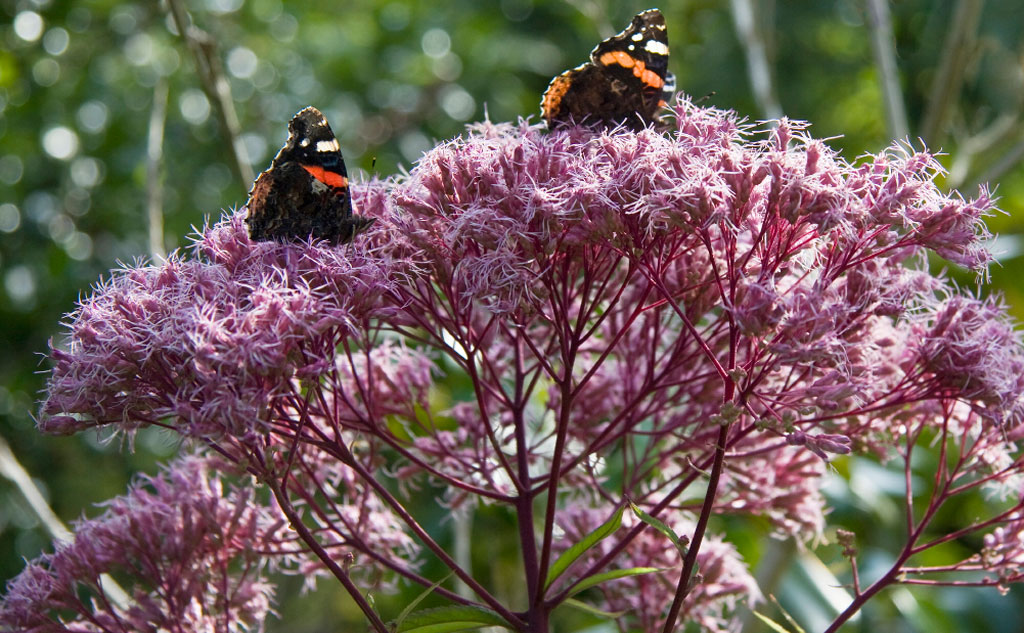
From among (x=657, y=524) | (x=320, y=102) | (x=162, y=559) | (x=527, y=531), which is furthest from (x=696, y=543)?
(x=320, y=102)

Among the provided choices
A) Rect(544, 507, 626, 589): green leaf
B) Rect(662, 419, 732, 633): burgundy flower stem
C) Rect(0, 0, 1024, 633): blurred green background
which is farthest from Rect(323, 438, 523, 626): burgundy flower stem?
Rect(0, 0, 1024, 633): blurred green background

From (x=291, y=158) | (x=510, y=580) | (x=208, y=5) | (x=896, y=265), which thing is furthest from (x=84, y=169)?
(x=896, y=265)

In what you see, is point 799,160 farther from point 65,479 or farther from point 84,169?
point 65,479

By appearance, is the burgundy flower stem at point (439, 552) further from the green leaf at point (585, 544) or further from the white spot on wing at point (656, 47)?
the white spot on wing at point (656, 47)

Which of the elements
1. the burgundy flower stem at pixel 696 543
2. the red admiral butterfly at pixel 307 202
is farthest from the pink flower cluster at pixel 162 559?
the burgundy flower stem at pixel 696 543

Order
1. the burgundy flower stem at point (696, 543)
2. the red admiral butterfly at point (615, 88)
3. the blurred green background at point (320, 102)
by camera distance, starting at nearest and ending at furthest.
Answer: the burgundy flower stem at point (696, 543), the red admiral butterfly at point (615, 88), the blurred green background at point (320, 102)

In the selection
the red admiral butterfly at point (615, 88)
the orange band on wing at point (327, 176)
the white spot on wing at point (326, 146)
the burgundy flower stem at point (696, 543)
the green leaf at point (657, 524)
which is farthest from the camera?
the red admiral butterfly at point (615, 88)

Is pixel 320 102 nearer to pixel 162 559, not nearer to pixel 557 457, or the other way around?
pixel 162 559

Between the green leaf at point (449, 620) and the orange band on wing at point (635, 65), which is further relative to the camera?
the orange band on wing at point (635, 65)
